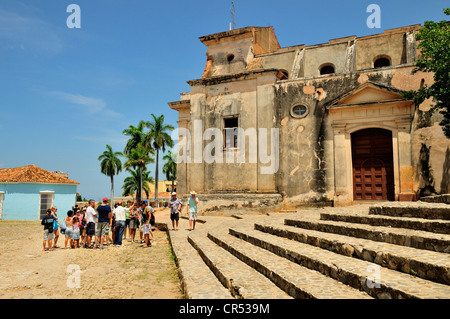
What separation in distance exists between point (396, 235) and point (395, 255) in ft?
3.39

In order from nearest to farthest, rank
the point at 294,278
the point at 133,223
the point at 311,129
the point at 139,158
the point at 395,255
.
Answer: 1. the point at 395,255
2. the point at 294,278
3. the point at 133,223
4. the point at 311,129
5. the point at 139,158

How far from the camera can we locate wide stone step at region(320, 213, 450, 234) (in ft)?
17.5

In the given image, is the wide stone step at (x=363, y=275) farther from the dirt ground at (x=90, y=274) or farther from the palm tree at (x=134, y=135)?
the palm tree at (x=134, y=135)

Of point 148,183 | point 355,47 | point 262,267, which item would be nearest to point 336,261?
point 262,267

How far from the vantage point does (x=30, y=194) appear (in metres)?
29.5

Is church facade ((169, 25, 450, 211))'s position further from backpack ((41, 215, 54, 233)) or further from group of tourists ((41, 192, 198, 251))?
backpack ((41, 215, 54, 233))

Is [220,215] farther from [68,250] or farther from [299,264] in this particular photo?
[299,264]

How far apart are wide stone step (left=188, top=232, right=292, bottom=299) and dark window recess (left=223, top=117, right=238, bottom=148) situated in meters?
9.40

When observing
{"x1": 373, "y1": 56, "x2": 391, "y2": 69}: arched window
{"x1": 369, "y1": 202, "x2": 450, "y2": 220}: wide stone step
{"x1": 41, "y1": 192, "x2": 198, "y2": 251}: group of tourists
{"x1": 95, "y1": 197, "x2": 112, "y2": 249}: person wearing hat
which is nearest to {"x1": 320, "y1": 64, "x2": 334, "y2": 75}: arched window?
{"x1": 373, "y1": 56, "x2": 391, "y2": 69}: arched window

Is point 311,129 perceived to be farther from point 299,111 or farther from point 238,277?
point 238,277

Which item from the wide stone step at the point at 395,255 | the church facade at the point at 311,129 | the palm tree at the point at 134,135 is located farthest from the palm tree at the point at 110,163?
the wide stone step at the point at 395,255

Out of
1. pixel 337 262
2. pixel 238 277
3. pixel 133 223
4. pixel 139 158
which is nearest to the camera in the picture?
pixel 337 262

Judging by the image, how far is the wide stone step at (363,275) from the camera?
3.43 metres

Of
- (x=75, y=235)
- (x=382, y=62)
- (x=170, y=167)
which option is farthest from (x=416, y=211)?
(x=170, y=167)
